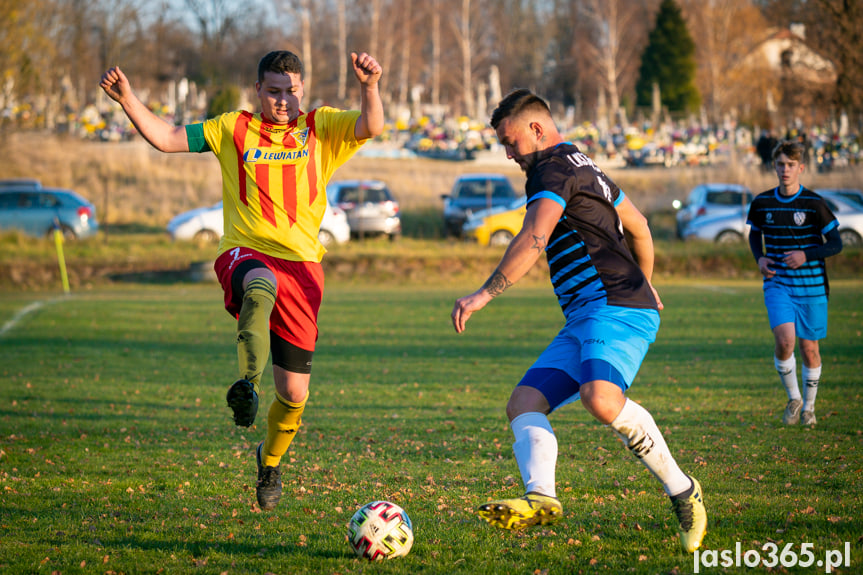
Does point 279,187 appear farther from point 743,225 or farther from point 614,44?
point 614,44

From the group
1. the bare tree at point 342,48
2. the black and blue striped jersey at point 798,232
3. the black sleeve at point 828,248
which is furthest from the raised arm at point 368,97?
the bare tree at point 342,48

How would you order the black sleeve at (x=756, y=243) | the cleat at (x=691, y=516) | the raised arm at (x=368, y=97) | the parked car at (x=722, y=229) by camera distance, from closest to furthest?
the cleat at (x=691, y=516) < the raised arm at (x=368, y=97) < the black sleeve at (x=756, y=243) < the parked car at (x=722, y=229)

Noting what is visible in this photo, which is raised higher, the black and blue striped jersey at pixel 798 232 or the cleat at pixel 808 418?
the black and blue striped jersey at pixel 798 232

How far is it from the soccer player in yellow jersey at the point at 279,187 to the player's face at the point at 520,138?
1.12 m

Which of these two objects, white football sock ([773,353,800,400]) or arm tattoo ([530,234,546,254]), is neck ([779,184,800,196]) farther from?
arm tattoo ([530,234,546,254])

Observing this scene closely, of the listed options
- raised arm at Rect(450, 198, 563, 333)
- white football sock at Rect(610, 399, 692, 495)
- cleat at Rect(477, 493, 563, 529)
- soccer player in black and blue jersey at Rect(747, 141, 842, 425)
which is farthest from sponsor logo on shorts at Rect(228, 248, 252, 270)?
soccer player in black and blue jersey at Rect(747, 141, 842, 425)

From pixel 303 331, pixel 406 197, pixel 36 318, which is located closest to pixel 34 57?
pixel 406 197

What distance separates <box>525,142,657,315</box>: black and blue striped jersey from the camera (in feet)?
13.9

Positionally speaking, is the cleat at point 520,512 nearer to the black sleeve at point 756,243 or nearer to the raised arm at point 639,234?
the raised arm at point 639,234

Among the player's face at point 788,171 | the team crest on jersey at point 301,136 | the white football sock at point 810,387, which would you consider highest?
the team crest on jersey at point 301,136

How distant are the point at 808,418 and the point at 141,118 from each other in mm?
6263

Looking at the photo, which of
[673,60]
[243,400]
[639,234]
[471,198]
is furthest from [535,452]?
[673,60]

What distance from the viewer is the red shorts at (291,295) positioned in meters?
5.18

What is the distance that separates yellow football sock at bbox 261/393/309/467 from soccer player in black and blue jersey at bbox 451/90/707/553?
1.61 meters
